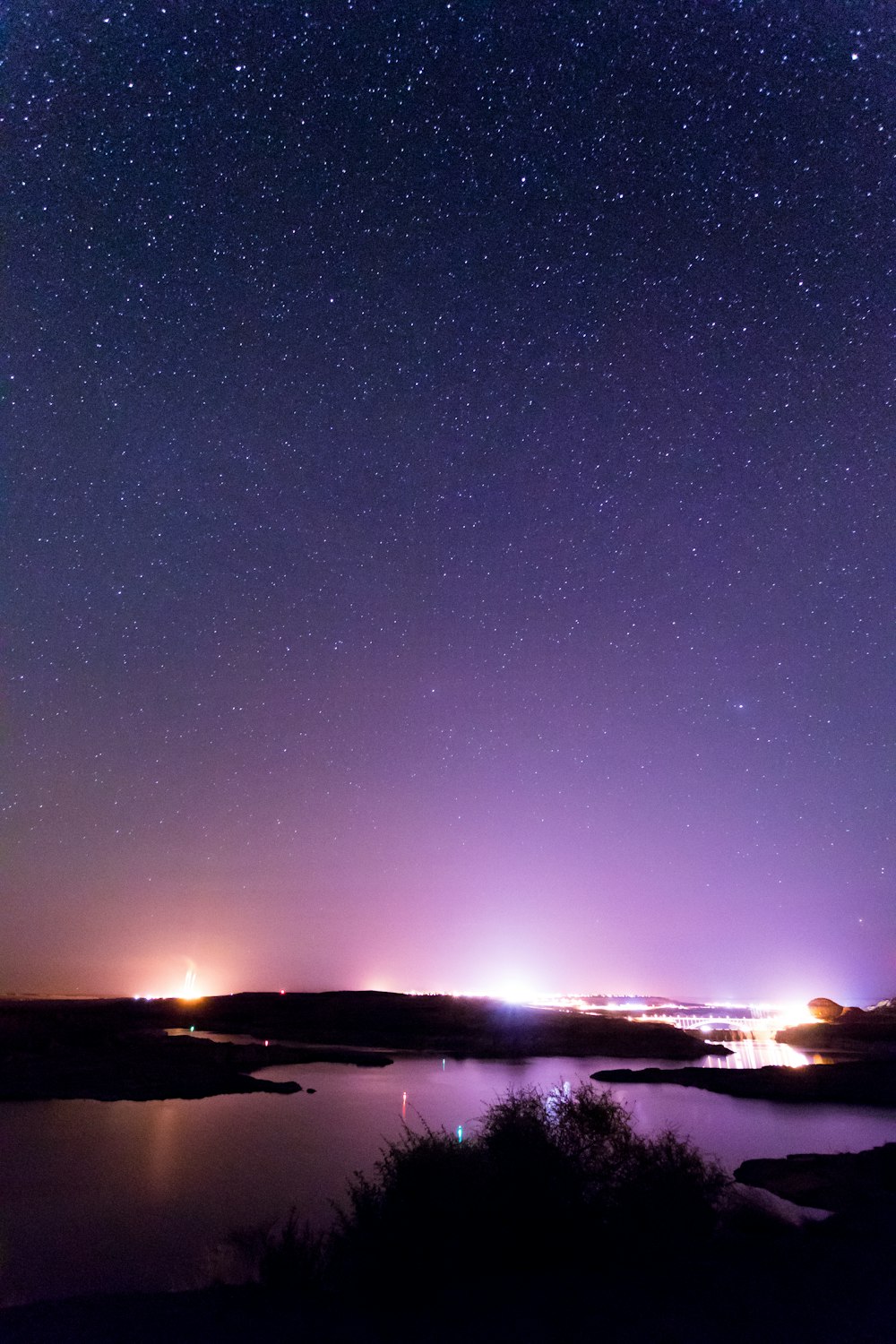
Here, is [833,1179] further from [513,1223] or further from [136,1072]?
[136,1072]

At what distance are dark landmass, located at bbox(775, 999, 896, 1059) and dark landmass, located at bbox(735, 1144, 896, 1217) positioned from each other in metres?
43.3

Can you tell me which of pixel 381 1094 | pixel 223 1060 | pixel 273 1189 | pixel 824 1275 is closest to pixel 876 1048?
pixel 381 1094

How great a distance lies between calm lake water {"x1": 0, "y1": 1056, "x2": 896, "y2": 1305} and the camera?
43.5 feet

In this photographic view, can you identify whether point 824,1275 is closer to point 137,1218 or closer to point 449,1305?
point 449,1305

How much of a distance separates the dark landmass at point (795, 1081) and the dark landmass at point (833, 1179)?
20.4 m

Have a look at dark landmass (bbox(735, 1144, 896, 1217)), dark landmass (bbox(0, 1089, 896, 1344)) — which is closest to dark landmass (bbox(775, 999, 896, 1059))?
dark landmass (bbox(735, 1144, 896, 1217))

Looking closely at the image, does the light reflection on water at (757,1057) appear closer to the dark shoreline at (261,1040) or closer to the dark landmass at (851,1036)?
the dark landmass at (851,1036)

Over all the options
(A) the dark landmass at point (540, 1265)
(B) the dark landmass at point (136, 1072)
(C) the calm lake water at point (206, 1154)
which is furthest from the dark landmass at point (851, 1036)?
(A) the dark landmass at point (540, 1265)

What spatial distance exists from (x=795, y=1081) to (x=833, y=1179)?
25726mm

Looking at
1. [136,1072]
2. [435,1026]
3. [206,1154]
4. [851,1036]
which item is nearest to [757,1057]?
[851,1036]

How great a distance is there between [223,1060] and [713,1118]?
26851mm

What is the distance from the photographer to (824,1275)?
9.28m

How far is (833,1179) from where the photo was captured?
1617 cm

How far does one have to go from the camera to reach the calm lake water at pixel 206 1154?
1326cm
